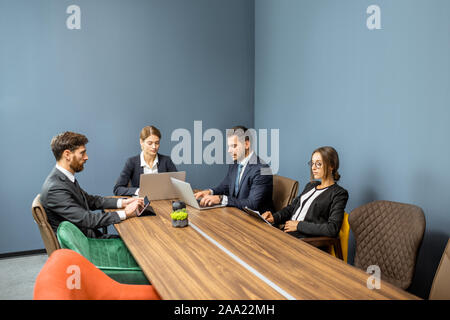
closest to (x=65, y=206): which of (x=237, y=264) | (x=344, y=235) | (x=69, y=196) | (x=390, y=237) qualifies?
(x=69, y=196)

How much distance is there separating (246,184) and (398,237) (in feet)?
4.25

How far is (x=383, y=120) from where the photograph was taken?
2.92 m

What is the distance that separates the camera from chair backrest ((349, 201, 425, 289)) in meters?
2.18

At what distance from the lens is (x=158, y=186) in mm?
3184

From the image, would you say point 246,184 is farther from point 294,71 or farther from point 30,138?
point 30,138

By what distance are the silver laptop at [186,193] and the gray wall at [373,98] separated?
1348 millimetres

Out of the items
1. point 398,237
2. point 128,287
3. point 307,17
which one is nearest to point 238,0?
point 307,17

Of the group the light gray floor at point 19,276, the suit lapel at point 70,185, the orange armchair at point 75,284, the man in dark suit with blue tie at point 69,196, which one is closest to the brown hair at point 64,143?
the man in dark suit with blue tie at point 69,196

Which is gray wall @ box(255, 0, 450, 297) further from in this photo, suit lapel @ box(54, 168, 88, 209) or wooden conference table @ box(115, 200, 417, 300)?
suit lapel @ box(54, 168, 88, 209)

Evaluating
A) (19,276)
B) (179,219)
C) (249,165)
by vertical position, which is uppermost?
(249,165)

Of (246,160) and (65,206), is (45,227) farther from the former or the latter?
(246,160)

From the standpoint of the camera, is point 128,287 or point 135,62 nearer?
point 128,287

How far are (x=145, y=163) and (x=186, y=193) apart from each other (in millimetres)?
898

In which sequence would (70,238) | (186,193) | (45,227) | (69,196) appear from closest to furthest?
(70,238)
(45,227)
(69,196)
(186,193)
